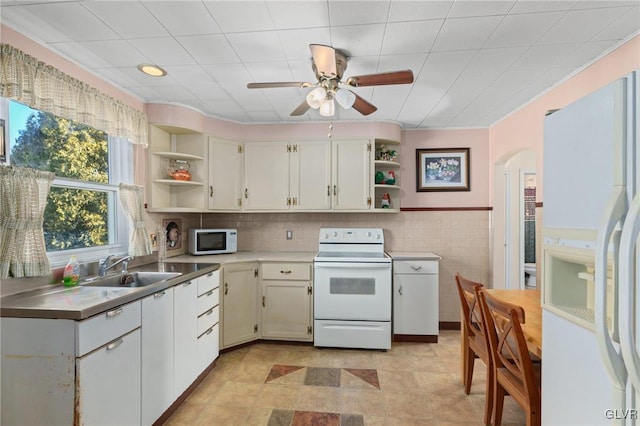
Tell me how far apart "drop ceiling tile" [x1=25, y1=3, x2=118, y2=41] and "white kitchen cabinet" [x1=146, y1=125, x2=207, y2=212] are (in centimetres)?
111

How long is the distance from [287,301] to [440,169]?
93.3 inches

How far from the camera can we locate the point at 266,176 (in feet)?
11.4

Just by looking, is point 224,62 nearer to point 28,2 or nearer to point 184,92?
point 184,92

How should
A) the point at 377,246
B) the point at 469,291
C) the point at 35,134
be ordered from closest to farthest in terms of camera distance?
the point at 35,134, the point at 469,291, the point at 377,246

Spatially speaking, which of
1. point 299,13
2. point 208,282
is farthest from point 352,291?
point 299,13

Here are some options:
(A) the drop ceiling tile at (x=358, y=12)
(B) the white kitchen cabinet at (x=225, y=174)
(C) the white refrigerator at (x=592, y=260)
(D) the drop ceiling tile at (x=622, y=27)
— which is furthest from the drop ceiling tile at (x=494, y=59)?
(B) the white kitchen cabinet at (x=225, y=174)

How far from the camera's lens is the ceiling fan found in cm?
167

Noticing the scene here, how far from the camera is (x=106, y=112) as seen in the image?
231 cm

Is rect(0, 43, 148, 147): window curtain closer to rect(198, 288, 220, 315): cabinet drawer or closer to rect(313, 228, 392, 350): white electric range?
rect(198, 288, 220, 315): cabinet drawer

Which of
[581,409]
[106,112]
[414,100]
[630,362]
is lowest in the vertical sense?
[581,409]

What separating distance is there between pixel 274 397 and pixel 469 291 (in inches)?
62.7

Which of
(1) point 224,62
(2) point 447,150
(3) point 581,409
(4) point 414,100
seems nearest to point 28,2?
(1) point 224,62

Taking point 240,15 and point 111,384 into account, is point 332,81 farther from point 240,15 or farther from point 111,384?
point 111,384

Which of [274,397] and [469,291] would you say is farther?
[274,397]
